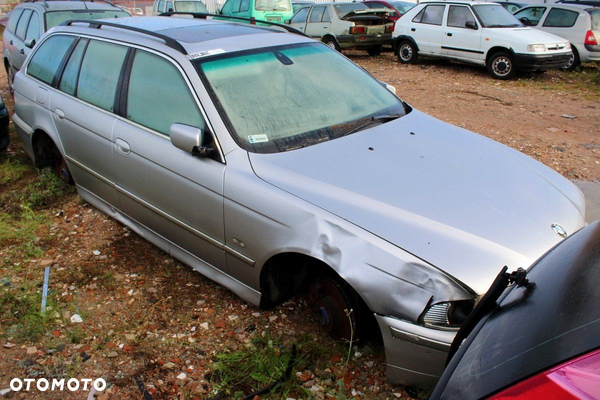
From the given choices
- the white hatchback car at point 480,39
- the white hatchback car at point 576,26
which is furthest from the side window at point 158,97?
the white hatchback car at point 576,26

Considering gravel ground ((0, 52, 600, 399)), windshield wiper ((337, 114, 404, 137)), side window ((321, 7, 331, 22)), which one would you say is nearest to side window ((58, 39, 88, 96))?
gravel ground ((0, 52, 600, 399))

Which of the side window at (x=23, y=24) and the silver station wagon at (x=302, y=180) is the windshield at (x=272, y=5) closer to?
the side window at (x=23, y=24)

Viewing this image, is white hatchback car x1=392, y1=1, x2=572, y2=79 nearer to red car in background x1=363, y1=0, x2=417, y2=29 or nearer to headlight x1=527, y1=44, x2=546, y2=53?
headlight x1=527, y1=44, x2=546, y2=53

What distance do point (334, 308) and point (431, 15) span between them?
11.4m

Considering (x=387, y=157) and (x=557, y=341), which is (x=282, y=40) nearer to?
(x=387, y=157)

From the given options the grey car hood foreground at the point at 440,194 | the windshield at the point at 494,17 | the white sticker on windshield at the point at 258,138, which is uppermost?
the windshield at the point at 494,17

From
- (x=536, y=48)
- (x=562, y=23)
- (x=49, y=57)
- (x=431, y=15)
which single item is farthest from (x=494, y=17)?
(x=49, y=57)

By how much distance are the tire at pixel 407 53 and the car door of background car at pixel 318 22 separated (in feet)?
7.19

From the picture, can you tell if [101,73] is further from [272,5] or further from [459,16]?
[272,5]

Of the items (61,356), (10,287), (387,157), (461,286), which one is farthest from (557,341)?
(10,287)

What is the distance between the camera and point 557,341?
1499mm

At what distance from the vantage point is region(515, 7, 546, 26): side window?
1328 centimetres

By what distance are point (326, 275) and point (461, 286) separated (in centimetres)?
86

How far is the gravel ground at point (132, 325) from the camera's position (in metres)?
2.96
